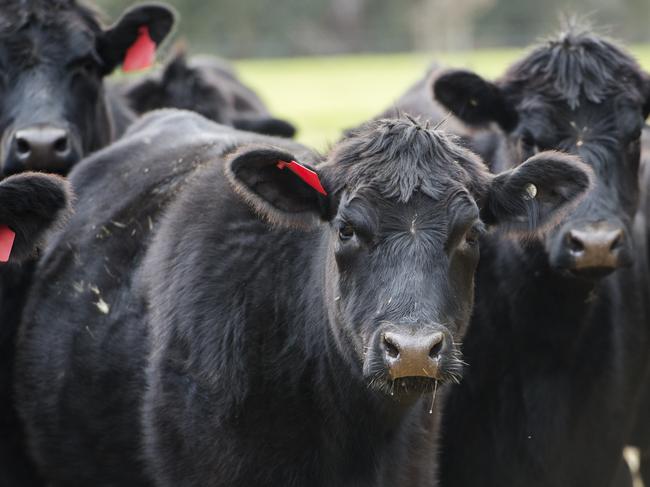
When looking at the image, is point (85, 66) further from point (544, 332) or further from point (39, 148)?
point (544, 332)

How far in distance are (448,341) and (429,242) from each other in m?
0.39

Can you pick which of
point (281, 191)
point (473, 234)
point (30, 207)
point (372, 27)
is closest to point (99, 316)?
point (30, 207)

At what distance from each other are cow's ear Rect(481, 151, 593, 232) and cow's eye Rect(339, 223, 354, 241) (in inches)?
23.5

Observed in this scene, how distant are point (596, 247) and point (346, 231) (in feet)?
4.56

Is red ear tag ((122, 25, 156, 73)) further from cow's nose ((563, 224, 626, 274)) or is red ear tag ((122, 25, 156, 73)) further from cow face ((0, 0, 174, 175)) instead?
cow's nose ((563, 224, 626, 274))

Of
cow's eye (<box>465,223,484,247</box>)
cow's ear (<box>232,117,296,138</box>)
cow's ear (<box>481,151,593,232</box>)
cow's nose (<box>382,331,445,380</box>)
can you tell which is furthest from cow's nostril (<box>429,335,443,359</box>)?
cow's ear (<box>232,117,296,138</box>)

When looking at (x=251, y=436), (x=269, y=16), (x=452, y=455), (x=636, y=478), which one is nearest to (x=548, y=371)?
(x=452, y=455)

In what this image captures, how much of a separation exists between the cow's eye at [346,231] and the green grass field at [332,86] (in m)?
14.4

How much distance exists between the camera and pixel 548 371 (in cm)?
601

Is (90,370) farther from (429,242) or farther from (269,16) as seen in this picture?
(269,16)

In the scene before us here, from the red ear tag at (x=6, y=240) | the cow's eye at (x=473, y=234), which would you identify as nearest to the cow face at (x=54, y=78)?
the red ear tag at (x=6, y=240)

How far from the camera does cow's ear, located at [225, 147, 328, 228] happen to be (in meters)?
4.70

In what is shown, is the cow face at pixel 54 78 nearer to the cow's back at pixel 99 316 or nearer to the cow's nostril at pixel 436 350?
the cow's back at pixel 99 316

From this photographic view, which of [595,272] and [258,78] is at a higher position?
[258,78]
